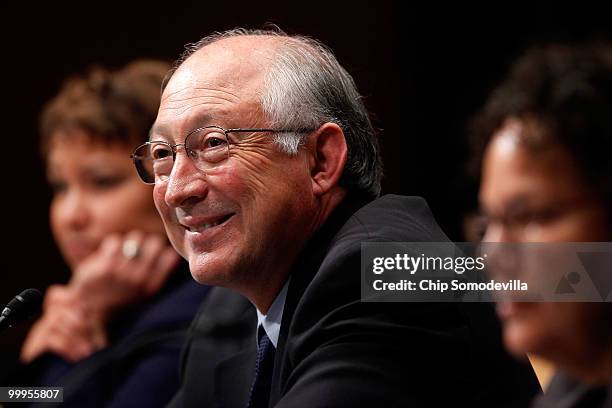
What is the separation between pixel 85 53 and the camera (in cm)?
381

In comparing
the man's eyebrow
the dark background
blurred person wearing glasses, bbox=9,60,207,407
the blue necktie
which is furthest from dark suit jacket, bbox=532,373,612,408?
blurred person wearing glasses, bbox=9,60,207,407

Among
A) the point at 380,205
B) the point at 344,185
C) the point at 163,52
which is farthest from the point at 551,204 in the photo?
the point at 163,52

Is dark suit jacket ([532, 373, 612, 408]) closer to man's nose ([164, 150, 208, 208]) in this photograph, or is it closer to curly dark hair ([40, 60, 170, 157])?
man's nose ([164, 150, 208, 208])

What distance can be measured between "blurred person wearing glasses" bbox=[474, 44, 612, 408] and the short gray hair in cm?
56

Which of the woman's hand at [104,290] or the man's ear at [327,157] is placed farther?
the woman's hand at [104,290]

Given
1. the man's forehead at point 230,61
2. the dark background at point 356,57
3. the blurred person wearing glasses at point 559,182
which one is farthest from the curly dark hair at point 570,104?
the dark background at point 356,57

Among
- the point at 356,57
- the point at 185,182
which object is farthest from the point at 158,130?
the point at 356,57

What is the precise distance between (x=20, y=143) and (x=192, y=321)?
1716mm

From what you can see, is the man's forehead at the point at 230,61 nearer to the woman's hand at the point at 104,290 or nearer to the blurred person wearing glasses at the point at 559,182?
the blurred person wearing glasses at the point at 559,182

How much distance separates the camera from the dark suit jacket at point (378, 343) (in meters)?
1.65

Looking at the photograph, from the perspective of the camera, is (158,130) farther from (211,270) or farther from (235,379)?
(235,379)

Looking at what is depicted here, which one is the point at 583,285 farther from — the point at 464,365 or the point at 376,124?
the point at 376,124

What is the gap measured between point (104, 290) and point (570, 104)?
1.85 m

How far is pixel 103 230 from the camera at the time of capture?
295 centimetres
